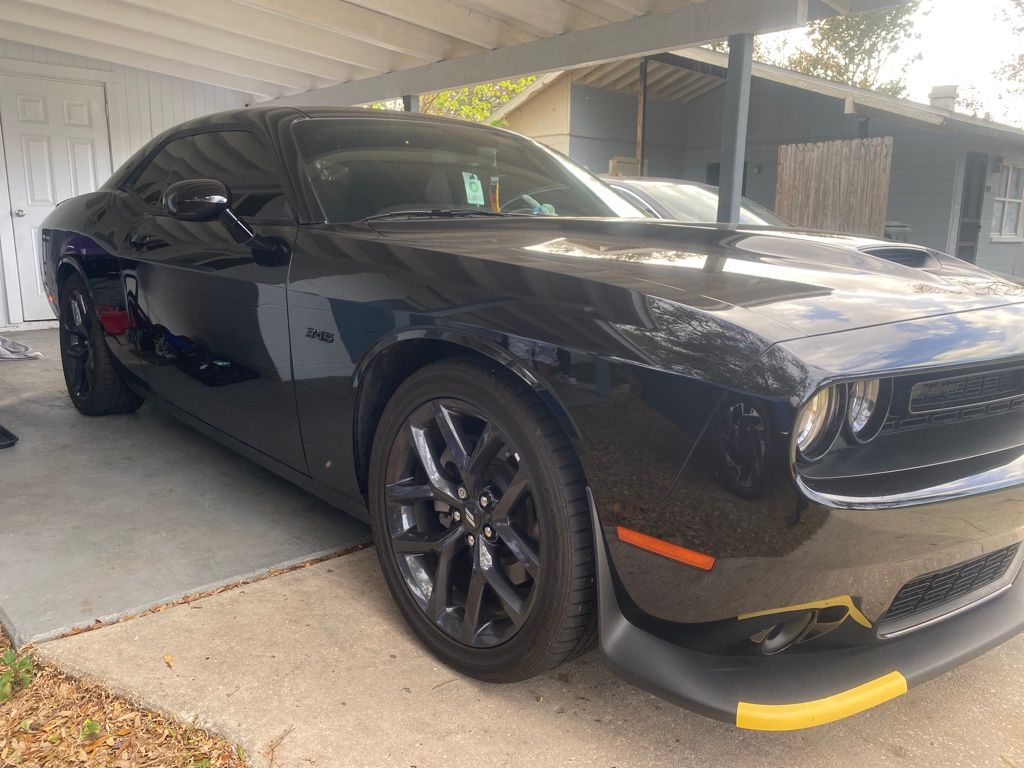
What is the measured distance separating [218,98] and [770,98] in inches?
346

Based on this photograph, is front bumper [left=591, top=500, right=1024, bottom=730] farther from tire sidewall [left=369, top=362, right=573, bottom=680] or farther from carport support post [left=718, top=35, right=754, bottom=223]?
carport support post [left=718, top=35, right=754, bottom=223]

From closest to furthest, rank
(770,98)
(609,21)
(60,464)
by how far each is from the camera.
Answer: (60,464) → (609,21) → (770,98)

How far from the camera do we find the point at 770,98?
43.6ft

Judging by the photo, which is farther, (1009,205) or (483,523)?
(1009,205)

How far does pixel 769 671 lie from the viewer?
157 cm

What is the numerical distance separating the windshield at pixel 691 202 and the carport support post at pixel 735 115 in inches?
29.8

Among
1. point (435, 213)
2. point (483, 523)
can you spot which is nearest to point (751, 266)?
point (483, 523)

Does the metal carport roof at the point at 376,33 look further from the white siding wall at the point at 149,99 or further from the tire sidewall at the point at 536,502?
the tire sidewall at the point at 536,502

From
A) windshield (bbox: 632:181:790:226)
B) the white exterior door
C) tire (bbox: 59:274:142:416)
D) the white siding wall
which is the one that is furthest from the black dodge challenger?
the white siding wall

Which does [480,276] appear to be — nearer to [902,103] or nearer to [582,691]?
[582,691]

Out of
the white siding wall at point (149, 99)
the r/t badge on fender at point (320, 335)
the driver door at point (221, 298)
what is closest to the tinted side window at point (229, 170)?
the driver door at point (221, 298)

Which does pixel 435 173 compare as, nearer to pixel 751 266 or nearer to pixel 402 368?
pixel 402 368

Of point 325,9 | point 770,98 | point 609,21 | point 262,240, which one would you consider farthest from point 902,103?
point 262,240

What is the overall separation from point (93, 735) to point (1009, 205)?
16755 millimetres
